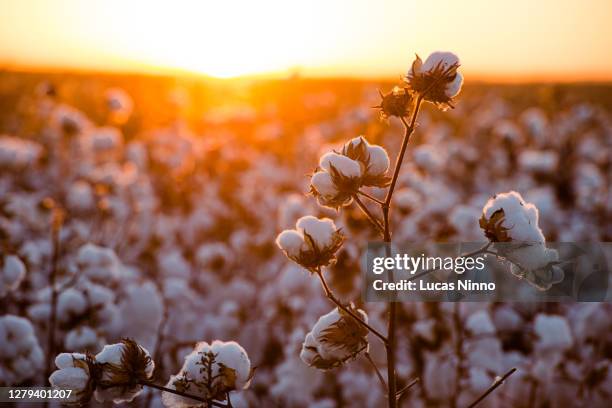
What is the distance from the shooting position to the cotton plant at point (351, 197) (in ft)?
4.40

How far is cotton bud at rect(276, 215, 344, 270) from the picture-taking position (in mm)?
1361

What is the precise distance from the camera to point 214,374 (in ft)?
4.60

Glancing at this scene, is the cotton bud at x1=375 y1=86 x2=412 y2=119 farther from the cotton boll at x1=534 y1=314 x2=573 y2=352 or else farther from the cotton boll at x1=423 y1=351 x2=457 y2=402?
the cotton boll at x1=423 y1=351 x2=457 y2=402

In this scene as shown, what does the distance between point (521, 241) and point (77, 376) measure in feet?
3.25

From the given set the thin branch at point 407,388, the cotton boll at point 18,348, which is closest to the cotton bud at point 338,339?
the thin branch at point 407,388

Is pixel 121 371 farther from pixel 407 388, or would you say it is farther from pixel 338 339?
pixel 407 388

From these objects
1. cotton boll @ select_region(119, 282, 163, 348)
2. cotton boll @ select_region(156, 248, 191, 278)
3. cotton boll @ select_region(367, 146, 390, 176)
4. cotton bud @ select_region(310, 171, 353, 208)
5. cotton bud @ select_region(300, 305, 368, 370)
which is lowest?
cotton bud @ select_region(300, 305, 368, 370)

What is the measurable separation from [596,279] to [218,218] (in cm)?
442

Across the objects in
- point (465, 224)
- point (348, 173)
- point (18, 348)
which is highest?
point (465, 224)

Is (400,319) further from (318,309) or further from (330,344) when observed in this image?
(330,344)

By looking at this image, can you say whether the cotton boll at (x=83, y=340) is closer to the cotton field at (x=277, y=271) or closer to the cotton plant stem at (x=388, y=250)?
the cotton field at (x=277, y=271)

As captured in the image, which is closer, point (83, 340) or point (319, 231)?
point (319, 231)

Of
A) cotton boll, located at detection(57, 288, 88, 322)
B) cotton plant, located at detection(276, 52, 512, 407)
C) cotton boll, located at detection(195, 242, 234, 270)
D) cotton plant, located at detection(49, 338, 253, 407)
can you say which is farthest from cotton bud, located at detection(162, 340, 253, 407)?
cotton boll, located at detection(195, 242, 234, 270)

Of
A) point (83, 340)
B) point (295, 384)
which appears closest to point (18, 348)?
point (83, 340)
